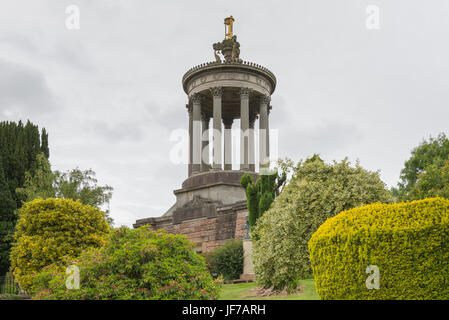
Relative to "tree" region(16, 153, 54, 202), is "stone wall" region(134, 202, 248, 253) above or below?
below

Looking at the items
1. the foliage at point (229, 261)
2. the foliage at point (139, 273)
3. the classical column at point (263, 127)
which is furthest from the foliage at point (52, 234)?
the classical column at point (263, 127)

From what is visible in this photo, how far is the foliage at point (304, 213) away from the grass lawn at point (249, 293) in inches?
21.4

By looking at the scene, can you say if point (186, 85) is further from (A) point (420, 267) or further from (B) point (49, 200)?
(A) point (420, 267)

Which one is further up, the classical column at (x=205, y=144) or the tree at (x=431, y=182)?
the classical column at (x=205, y=144)

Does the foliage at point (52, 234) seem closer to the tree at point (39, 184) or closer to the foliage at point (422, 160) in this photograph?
the tree at point (39, 184)

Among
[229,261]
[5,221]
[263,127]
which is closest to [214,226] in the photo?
[229,261]

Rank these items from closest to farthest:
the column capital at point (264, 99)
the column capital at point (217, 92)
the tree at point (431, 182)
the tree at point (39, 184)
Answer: the tree at point (431, 182) < the column capital at point (217, 92) < the tree at point (39, 184) < the column capital at point (264, 99)

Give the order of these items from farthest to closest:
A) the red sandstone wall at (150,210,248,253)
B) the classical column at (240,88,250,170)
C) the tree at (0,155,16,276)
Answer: the classical column at (240,88,250,170)
the tree at (0,155,16,276)
the red sandstone wall at (150,210,248,253)

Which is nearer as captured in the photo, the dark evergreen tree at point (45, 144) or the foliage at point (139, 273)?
the foliage at point (139, 273)

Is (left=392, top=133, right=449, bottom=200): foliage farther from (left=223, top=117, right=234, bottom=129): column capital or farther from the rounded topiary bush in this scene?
the rounded topiary bush

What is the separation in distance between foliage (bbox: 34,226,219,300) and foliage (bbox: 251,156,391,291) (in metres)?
4.57

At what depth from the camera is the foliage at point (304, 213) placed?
17.9 m

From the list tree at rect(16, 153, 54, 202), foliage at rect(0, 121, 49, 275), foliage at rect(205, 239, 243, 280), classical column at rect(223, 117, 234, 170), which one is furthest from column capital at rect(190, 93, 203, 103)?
foliage at rect(205, 239, 243, 280)

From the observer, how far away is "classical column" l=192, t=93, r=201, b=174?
40.4 meters
